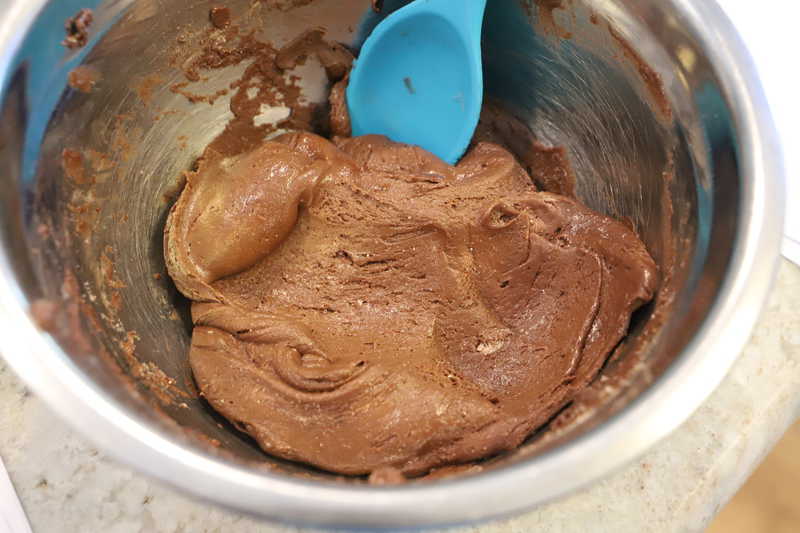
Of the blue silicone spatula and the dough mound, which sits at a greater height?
the blue silicone spatula

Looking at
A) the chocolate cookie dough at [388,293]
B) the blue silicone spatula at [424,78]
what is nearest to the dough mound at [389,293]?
the chocolate cookie dough at [388,293]

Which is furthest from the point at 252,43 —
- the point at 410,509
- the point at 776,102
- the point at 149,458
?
the point at 776,102

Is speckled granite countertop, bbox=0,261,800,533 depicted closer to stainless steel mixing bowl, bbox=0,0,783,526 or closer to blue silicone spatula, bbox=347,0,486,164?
stainless steel mixing bowl, bbox=0,0,783,526

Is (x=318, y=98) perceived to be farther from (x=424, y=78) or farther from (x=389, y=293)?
(x=389, y=293)

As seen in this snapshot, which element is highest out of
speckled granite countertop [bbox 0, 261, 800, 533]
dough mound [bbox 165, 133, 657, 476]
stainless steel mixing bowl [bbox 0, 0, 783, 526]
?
stainless steel mixing bowl [bbox 0, 0, 783, 526]

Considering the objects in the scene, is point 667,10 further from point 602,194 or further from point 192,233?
point 192,233

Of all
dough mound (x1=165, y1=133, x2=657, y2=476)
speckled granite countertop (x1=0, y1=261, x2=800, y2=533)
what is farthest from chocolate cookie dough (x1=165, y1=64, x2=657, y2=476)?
speckled granite countertop (x1=0, y1=261, x2=800, y2=533)
